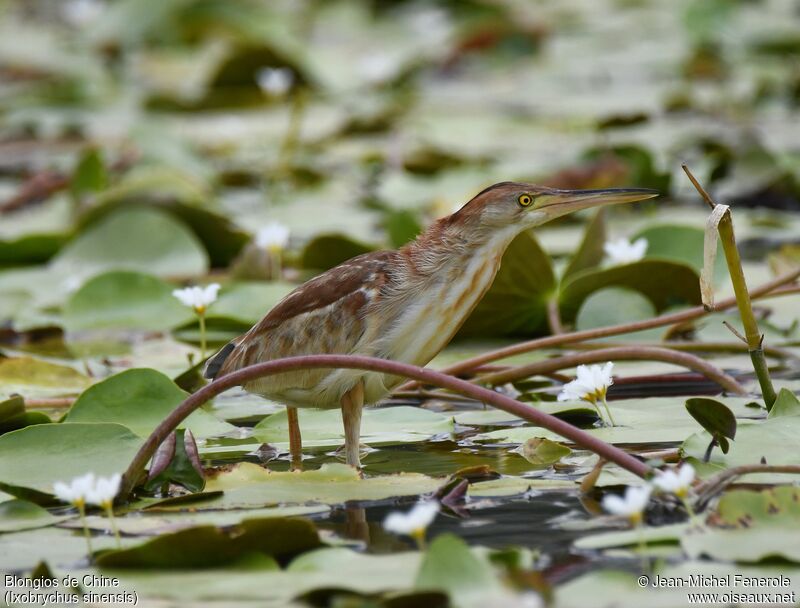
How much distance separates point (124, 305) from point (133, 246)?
0.72 m

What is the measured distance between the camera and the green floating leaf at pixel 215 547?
2361mm

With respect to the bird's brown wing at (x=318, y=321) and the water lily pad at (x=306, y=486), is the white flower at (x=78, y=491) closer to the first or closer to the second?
the water lily pad at (x=306, y=486)

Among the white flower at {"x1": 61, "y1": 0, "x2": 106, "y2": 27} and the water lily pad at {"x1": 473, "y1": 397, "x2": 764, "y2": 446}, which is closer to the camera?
the water lily pad at {"x1": 473, "y1": 397, "x2": 764, "y2": 446}

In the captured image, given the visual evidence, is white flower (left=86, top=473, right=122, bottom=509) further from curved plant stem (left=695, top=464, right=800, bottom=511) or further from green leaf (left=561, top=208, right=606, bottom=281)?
green leaf (left=561, top=208, right=606, bottom=281)

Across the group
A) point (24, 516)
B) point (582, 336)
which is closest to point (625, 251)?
point (582, 336)

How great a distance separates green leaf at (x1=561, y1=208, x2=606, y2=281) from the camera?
436 centimetres

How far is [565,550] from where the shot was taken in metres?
2.44

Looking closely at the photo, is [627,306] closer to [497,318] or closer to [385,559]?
[497,318]

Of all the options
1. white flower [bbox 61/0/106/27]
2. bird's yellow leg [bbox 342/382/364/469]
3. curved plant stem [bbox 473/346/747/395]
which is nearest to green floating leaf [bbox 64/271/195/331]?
curved plant stem [bbox 473/346/747/395]

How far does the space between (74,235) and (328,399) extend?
282 centimetres

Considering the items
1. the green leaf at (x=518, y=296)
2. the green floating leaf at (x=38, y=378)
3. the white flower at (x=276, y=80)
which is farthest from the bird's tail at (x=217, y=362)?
the white flower at (x=276, y=80)

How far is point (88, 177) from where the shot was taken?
618 cm

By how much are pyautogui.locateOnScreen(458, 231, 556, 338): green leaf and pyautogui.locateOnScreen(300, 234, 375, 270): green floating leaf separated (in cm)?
65

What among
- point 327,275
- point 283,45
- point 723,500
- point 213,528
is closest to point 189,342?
point 327,275
